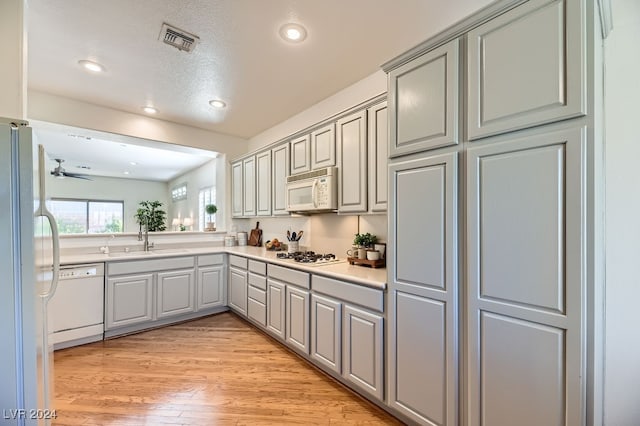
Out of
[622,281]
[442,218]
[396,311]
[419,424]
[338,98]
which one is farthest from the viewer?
[338,98]

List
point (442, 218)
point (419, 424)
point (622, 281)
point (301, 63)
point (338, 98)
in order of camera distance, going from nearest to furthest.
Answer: point (622, 281) → point (442, 218) → point (419, 424) → point (301, 63) → point (338, 98)

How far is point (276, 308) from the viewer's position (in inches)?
111

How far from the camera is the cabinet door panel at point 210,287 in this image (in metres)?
3.65

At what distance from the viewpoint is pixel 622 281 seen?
122cm

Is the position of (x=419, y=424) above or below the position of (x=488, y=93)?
below

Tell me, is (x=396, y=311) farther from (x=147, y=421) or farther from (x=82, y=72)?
(x=82, y=72)

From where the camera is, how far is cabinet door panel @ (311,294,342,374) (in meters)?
2.12

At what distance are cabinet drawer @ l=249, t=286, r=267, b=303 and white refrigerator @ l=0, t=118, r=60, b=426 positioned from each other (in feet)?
6.35

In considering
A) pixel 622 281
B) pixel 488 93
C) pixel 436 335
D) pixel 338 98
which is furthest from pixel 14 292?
pixel 338 98

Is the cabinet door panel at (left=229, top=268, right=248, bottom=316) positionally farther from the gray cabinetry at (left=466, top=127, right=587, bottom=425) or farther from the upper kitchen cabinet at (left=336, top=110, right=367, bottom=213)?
the gray cabinetry at (left=466, top=127, right=587, bottom=425)

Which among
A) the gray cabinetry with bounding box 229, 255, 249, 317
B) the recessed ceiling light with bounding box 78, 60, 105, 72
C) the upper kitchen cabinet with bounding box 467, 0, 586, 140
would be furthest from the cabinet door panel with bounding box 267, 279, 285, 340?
the recessed ceiling light with bounding box 78, 60, 105, 72

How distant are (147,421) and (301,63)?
2.96 m

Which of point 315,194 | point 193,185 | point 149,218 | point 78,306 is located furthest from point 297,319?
point 193,185

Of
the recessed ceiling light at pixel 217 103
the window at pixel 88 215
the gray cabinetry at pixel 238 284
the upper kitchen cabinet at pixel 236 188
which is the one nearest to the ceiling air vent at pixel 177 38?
the recessed ceiling light at pixel 217 103
